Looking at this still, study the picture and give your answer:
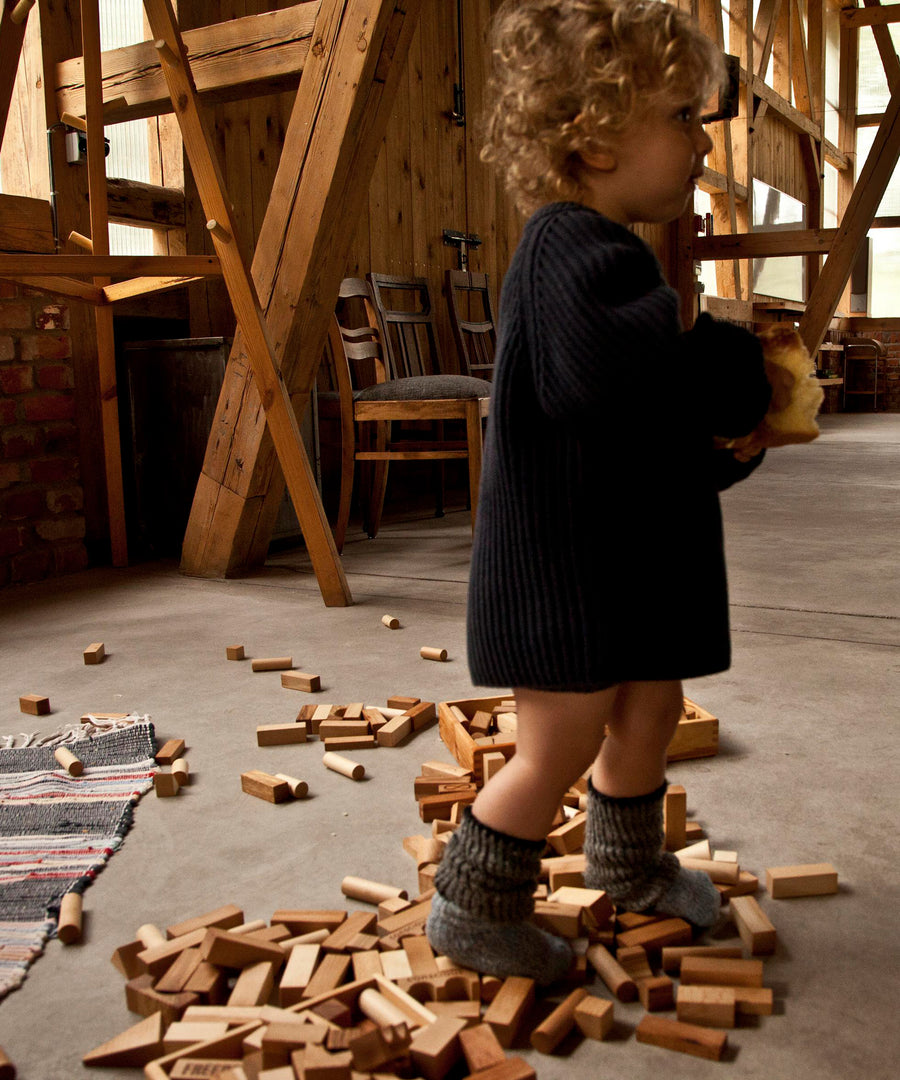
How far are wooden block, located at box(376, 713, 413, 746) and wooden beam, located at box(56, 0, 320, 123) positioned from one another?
198cm

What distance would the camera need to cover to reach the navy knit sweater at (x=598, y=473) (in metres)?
1.03

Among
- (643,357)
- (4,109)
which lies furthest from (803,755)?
(4,109)

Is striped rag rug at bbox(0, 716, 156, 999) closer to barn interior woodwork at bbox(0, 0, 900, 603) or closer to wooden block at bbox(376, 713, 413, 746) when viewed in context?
wooden block at bbox(376, 713, 413, 746)

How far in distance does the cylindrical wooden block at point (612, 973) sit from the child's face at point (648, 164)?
0.82m

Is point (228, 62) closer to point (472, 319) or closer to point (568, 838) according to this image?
point (568, 838)

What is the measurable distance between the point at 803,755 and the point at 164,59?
2207mm

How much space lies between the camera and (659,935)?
47.0 inches

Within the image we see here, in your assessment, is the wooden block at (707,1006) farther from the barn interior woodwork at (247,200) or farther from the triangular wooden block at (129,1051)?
the barn interior woodwork at (247,200)

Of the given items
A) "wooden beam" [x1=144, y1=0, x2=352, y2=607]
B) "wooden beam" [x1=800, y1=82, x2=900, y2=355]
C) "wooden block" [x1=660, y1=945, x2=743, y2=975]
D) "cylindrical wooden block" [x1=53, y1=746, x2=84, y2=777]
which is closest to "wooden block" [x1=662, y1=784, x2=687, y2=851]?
"wooden block" [x1=660, y1=945, x2=743, y2=975]

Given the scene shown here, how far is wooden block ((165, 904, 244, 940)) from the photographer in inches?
48.3

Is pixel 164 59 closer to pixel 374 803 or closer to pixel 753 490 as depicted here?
pixel 374 803

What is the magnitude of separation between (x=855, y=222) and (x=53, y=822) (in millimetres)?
4166

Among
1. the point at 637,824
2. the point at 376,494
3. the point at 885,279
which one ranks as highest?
the point at 885,279

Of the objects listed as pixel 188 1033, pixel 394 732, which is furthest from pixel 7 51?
pixel 188 1033
